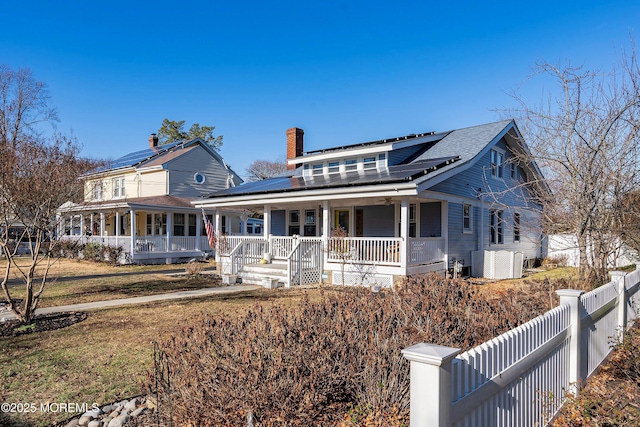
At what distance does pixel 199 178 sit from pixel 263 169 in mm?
28100

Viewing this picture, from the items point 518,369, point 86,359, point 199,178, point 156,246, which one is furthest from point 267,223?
point 518,369

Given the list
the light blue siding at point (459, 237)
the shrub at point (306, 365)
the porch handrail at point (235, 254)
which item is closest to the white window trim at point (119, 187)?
the porch handrail at point (235, 254)

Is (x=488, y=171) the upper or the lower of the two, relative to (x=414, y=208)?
upper

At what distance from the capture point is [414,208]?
Result: 1753cm

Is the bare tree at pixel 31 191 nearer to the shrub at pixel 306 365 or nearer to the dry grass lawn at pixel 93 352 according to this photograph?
the dry grass lawn at pixel 93 352

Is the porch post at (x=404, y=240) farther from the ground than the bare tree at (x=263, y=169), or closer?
closer

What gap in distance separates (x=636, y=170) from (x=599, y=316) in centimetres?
454

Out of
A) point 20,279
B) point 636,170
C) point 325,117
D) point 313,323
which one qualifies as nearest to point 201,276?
point 20,279

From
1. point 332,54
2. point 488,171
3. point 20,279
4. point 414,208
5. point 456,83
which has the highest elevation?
point 332,54

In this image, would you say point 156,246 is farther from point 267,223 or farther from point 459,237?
point 459,237

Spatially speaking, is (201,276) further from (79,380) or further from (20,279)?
(79,380)

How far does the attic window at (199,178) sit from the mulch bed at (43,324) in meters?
20.2

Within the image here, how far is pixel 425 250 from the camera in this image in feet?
47.0

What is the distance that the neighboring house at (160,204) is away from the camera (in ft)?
76.0
